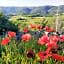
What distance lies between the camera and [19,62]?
3424mm

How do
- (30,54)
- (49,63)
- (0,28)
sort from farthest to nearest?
(0,28)
(49,63)
(30,54)

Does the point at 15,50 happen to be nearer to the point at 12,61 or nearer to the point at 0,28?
the point at 12,61

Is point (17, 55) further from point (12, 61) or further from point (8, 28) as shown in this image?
point (8, 28)

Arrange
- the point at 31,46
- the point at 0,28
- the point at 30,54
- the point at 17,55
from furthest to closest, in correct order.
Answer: the point at 0,28
the point at 31,46
the point at 17,55
the point at 30,54

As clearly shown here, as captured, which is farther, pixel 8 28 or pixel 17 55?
pixel 8 28

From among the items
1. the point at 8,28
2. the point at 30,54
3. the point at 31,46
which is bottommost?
the point at 8,28

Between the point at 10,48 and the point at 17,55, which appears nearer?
the point at 17,55

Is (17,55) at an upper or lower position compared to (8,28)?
upper

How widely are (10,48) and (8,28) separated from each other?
4.60 m

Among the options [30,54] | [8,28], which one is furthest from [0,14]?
[30,54]

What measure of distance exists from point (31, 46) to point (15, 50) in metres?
0.47

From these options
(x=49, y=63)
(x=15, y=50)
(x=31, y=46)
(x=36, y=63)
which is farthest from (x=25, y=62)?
(x=31, y=46)

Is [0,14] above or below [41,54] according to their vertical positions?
below

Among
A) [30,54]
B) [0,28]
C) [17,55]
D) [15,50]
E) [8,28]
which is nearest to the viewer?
[30,54]
